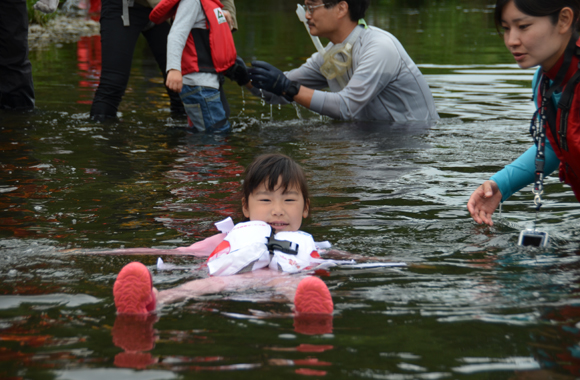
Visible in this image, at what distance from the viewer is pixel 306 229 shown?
4.13 m

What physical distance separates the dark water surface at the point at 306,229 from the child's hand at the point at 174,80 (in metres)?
0.56

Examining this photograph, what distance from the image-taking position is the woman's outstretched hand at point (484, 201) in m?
3.71

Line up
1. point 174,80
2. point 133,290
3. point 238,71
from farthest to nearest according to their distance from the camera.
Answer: point 238,71 < point 174,80 < point 133,290

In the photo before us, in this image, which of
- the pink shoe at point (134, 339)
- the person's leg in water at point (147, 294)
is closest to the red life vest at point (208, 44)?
the person's leg in water at point (147, 294)

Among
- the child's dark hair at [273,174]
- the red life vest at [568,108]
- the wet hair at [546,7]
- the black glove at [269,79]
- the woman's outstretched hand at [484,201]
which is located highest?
the wet hair at [546,7]

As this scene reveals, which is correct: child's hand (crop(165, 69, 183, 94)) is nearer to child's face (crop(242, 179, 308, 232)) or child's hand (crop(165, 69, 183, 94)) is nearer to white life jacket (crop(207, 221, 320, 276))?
child's face (crop(242, 179, 308, 232))

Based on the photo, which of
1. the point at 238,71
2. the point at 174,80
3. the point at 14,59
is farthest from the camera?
the point at 14,59

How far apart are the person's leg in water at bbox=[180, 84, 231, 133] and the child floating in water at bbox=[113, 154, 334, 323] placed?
2.75 m

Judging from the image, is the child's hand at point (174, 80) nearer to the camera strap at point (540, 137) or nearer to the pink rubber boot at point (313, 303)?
the camera strap at point (540, 137)

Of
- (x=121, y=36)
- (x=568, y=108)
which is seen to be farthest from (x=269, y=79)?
(x=568, y=108)

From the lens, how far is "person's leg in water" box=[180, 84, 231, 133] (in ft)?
21.3

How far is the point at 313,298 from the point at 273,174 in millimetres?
1138

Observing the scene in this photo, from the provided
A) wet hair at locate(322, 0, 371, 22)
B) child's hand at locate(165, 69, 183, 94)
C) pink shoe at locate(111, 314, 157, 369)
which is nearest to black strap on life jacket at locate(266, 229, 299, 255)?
pink shoe at locate(111, 314, 157, 369)

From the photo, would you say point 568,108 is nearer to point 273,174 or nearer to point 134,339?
point 273,174
